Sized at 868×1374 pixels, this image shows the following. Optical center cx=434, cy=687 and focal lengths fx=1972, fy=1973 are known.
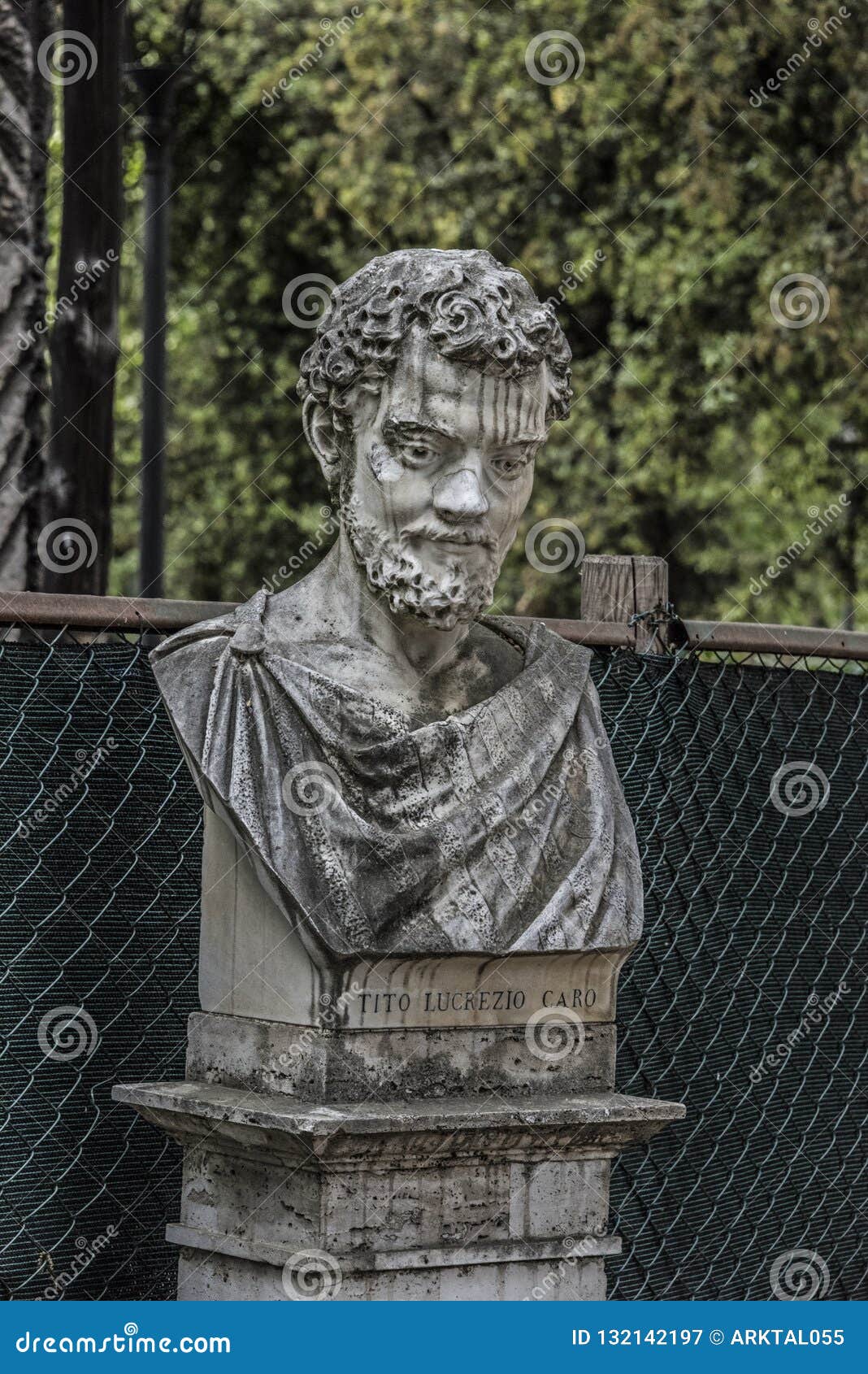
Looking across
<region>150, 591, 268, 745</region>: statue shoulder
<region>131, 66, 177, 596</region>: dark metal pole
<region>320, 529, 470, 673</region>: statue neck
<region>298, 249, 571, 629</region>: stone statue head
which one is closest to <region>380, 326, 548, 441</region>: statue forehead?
<region>298, 249, 571, 629</region>: stone statue head

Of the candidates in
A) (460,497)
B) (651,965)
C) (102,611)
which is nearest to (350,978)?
(460,497)

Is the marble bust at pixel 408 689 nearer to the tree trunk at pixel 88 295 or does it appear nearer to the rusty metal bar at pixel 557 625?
the rusty metal bar at pixel 557 625

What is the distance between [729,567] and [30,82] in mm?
10314

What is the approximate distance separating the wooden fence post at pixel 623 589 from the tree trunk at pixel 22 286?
2.07 meters

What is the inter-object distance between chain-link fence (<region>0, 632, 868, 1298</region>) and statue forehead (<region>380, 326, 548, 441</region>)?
118cm

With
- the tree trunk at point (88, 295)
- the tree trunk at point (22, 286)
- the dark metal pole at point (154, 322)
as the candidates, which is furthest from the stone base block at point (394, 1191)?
the dark metal pole at point (154, 322)

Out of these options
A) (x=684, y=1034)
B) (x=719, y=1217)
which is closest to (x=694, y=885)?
(x=684, y=1034)

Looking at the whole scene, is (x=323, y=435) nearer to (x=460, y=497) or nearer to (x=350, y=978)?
(x=460, y=497)

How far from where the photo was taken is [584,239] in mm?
14273

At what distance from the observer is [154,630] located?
14.7 feet

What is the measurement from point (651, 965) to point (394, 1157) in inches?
69.9

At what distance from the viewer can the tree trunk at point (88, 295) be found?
270 inches

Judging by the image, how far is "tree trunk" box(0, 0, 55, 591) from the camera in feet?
21.1

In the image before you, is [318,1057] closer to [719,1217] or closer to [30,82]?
[719,1217]
